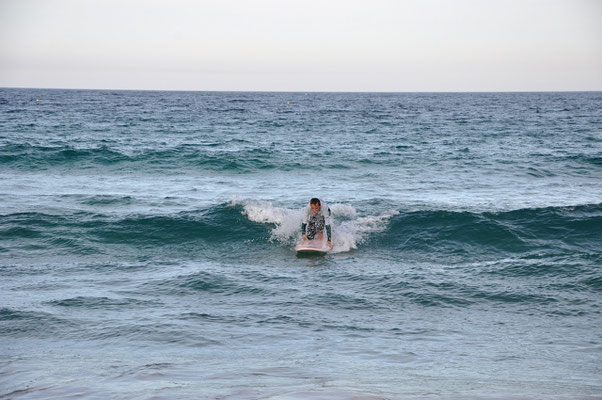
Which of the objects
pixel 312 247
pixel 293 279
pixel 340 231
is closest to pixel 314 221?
pixel 312 247

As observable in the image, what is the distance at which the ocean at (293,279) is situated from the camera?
569 centimetres

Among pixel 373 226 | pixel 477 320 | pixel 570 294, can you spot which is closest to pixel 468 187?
pixel 373 226

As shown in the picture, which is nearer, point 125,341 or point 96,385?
point 96,385

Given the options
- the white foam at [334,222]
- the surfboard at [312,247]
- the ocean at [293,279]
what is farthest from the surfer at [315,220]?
the ocean at [293,279]

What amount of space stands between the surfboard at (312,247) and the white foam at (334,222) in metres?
0.34

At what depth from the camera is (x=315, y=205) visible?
13.0 m

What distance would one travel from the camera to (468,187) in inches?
805

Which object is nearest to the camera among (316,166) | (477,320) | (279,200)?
(477,320)

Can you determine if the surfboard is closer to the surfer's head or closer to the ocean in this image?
the ocean

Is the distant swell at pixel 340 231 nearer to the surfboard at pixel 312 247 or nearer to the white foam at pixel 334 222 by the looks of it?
the white foam at pixel 334 222

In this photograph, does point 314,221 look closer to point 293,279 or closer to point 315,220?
point 315,220

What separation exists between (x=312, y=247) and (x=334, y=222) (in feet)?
9.23

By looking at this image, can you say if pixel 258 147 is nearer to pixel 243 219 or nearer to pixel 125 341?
pixel 243 219

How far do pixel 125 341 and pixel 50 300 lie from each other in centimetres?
238
